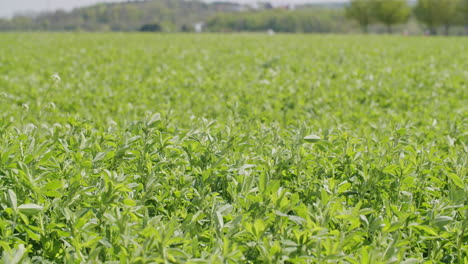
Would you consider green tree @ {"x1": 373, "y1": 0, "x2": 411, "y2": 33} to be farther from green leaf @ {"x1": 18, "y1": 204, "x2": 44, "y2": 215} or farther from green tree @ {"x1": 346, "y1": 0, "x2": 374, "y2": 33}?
green leaf @ {"x1": 18, "y1": 204, "x2": 44, "y2": 215}

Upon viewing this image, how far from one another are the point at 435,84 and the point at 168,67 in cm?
687

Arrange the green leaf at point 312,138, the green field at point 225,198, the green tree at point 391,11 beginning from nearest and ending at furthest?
the green field at point 225,198 → the green leaf at point 312,138 → the green tree at point 391,11

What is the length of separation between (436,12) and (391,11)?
8145 millimetres

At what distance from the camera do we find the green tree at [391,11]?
82.3m

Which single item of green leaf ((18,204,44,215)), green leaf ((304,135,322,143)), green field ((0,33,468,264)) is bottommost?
green field ((0,33,468,264))

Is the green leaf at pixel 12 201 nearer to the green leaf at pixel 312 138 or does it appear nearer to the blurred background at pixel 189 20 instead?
the green leaf at pixel 312 138

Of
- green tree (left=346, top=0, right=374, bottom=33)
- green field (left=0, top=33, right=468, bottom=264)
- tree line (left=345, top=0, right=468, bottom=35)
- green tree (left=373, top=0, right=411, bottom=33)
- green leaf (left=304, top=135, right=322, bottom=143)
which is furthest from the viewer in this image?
green tree (left=346, top=0, right=374, bottom=33)

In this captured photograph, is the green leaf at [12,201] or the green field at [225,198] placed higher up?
the green leaf at [12,201]

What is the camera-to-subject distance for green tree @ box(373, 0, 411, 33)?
82.3m

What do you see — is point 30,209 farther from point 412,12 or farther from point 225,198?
point 412,12

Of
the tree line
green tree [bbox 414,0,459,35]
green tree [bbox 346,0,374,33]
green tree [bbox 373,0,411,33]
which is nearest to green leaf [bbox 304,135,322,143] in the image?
the tree line

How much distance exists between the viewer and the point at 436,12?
78250 mm

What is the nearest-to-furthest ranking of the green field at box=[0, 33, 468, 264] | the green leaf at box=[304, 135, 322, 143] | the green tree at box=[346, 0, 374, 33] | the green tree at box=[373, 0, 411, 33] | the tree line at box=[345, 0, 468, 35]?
the green field at box=[0, 33, 468, 264], the green leaf at box=[304, 135, 322, 143], the tree line at box=[345, 0, 468, 35], the green tree at box=[373, 0, 411, 33], the green tree at box=[346, 0, 374, 33]

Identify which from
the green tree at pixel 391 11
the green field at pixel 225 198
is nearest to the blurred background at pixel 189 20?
the green tree at pixel 391 11
